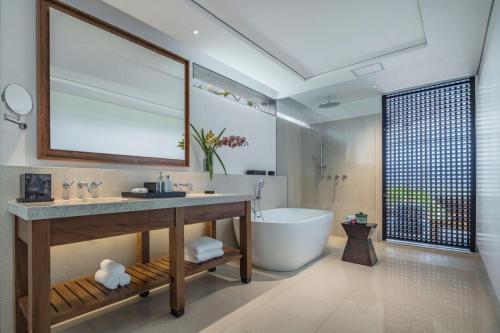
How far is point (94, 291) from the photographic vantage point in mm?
1622

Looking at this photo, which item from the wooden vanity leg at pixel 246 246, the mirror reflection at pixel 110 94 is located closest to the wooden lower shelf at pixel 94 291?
the wooden vanity leg at pixel 246 246

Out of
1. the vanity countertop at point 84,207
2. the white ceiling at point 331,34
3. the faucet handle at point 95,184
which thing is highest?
the white ceiling at point 331,34

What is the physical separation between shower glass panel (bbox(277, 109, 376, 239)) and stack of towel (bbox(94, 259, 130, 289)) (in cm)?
285

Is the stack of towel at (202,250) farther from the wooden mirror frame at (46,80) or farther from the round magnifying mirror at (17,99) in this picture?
the round magnifying mirror at (17,99)

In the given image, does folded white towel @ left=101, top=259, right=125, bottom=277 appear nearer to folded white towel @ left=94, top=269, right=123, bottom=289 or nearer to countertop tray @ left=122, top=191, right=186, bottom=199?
folded white towel @ left=94, top=269, right=123, bottom=289

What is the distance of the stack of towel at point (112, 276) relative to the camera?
5.50 ft

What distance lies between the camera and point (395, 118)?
12.8 ft

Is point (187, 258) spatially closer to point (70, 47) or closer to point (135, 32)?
point (70, 47)

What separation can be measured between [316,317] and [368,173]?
8.79 ft

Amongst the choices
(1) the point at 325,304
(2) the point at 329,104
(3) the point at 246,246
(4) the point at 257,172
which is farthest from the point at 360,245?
(2) the point at 329,104

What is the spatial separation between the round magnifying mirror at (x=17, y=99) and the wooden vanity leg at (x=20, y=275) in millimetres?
699

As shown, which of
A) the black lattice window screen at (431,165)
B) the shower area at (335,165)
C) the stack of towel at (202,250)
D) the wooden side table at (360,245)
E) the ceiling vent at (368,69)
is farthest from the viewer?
the shower area at (335,165)

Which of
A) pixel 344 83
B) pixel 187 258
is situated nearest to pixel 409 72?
pixel 344 83

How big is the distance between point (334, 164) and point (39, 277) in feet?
12.5
